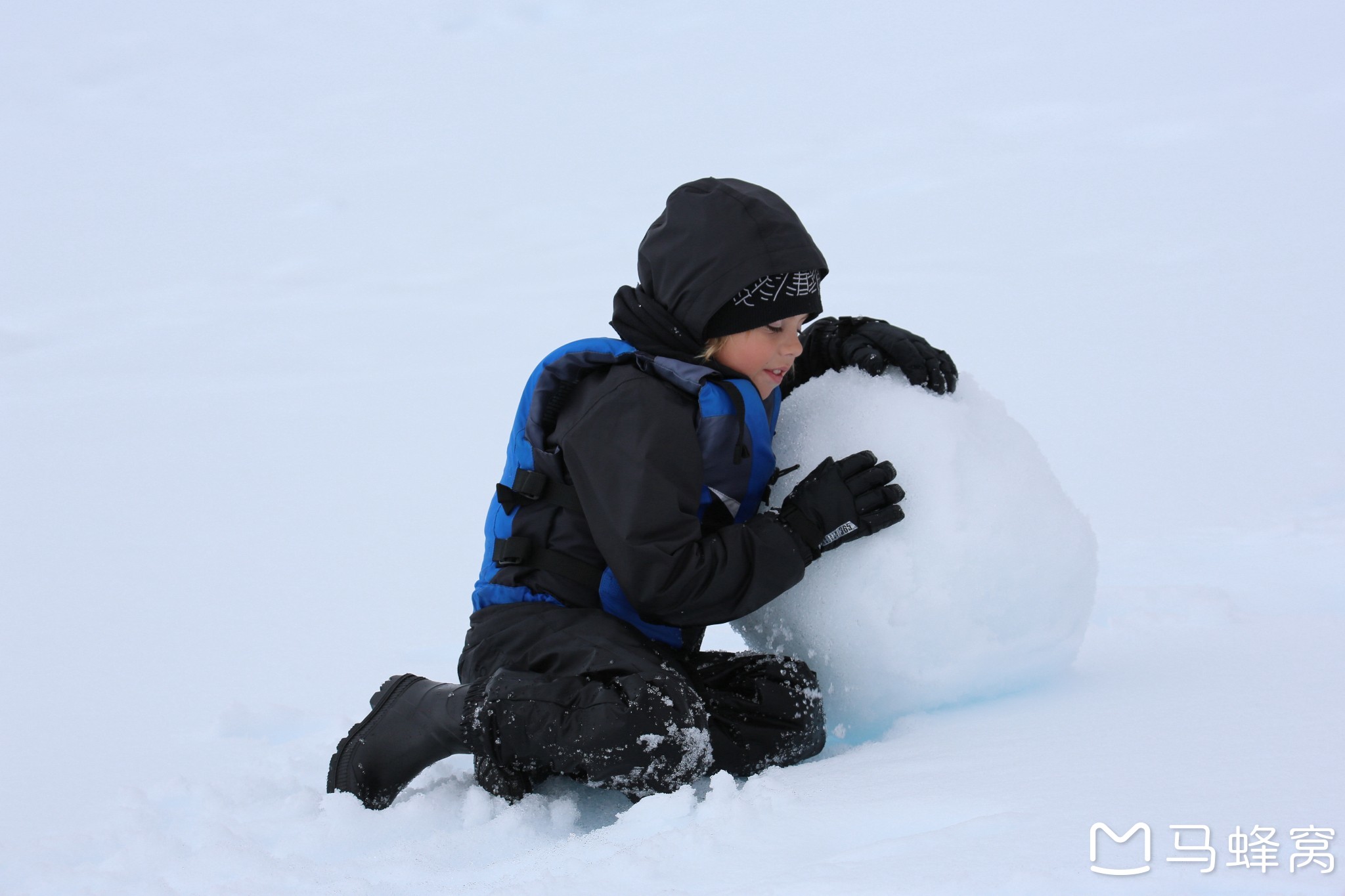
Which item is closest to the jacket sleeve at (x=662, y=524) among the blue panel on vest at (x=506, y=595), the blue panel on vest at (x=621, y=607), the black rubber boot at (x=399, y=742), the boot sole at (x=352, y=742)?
the blue panel on vest at (x=621, y=607)

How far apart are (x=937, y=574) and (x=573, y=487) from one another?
81cm

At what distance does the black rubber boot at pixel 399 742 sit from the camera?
240 centimetres

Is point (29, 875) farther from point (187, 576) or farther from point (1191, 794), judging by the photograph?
point (187, 576)

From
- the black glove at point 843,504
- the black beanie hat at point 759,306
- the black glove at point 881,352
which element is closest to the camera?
the black glove at point 843,504

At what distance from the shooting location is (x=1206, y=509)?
16.4 feet

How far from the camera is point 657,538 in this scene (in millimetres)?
2291

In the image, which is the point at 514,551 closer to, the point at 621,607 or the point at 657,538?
the point at 621,607

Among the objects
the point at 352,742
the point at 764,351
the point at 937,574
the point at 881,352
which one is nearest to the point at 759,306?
the point at 764,351

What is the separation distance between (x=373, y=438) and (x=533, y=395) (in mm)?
Result: 4774

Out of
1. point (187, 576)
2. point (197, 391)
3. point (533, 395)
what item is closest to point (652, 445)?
point (533, 395)

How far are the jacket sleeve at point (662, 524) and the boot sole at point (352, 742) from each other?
647 millimetres

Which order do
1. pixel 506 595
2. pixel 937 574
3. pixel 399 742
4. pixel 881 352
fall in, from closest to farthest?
pixel 937 574, pixel 399 742, pixel 506 595, pixel 881 352

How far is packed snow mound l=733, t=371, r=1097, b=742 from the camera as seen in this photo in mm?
2367

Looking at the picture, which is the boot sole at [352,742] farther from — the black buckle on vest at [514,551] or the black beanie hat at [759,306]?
the black beanie hat at [759,306]
